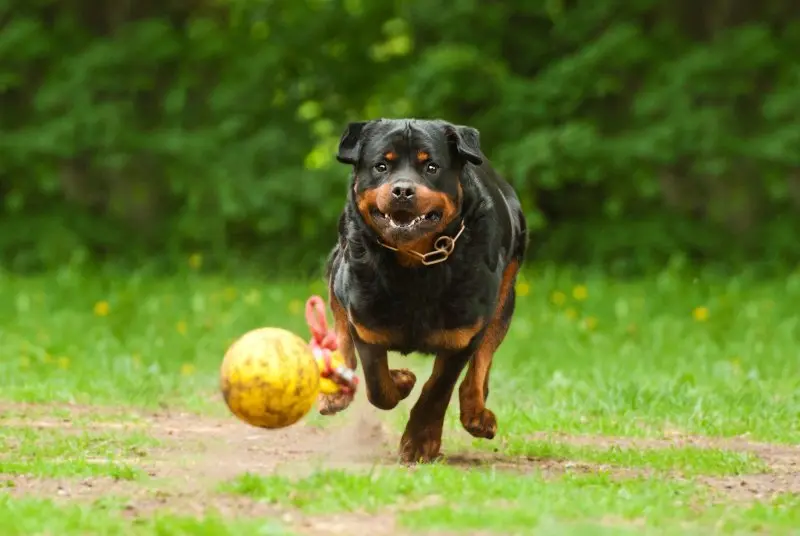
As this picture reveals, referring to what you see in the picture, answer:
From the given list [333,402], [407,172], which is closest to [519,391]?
[333,402]

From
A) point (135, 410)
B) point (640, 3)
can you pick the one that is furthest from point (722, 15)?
point (135, 410)

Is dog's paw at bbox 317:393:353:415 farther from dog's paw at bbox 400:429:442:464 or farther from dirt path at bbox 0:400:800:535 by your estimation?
dog's paw at bbox 400:429:442:464

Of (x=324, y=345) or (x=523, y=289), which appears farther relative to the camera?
(x=523, y=289)

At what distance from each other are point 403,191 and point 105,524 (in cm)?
199

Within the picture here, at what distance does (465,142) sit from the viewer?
6.22m

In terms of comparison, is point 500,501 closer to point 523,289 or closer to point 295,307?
point 295,307

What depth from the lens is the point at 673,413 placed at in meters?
7.92

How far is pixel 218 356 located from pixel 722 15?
23.6 ft

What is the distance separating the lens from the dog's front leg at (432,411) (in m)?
6.23

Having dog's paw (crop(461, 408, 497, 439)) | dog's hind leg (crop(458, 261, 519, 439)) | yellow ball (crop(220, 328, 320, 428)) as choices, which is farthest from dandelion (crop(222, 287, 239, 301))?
yellow ball (crop(220, 328, 320, 428))

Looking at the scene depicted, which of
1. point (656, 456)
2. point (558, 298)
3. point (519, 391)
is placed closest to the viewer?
point (656, 456)

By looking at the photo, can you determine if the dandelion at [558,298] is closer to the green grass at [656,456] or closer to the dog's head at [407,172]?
the green grass at [656,456]

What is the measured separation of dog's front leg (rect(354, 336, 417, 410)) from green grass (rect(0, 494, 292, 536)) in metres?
1.69

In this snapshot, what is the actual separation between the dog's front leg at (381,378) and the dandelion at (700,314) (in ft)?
17.7
